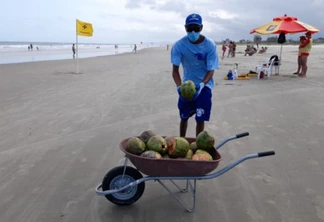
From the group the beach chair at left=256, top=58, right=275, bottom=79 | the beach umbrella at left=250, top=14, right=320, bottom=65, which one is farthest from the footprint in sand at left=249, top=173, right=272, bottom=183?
the beach chair at left=256, top=58, right=275, bottom=79

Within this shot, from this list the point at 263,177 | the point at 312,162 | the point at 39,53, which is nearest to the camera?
the point at 263,177

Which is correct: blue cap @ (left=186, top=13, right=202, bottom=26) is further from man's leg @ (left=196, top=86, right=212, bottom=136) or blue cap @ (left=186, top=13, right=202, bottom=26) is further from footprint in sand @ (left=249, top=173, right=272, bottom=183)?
→ footprint in sand @ (left=249, top=173, right=272, bottom=183)

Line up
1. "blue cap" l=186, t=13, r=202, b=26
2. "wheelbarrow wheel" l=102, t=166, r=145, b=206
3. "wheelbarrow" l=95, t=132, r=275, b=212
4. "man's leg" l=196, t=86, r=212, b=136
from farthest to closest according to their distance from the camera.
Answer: "man's leg" l=196, t=86, r=212, b=136, "blue cap" l=186, t=13, r=202, b=26, "wheelbarrow wheel" l=102, t=166, r=145, b=206, "wheelbarrow" l=95, t=132, r=275, b=212

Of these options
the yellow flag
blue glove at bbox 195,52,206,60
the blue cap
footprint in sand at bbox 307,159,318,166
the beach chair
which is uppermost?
the yellow flag

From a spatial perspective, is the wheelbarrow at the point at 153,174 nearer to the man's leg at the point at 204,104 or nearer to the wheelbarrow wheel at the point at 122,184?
the wheelbarrow wheel at the point at 122,184

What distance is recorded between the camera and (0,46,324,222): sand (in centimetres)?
315

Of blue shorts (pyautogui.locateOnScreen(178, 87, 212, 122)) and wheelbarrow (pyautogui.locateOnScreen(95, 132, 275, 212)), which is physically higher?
→ blue shorts (pyautogui.locateOnScreen(178, 87, 212, 122))

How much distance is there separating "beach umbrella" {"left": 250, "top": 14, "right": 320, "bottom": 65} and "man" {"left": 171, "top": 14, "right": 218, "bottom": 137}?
8.49 metres

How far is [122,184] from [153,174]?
1.38 feet

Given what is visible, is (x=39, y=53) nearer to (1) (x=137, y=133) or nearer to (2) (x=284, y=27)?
(2) (x=284, y=27)

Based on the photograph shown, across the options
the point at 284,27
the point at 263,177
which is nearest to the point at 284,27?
the point at 284,27

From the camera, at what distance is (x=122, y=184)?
3.14 metres

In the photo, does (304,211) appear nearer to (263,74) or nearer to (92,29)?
(263,74)

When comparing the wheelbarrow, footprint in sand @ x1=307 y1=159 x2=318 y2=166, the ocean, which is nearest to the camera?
the wheelbarrow
